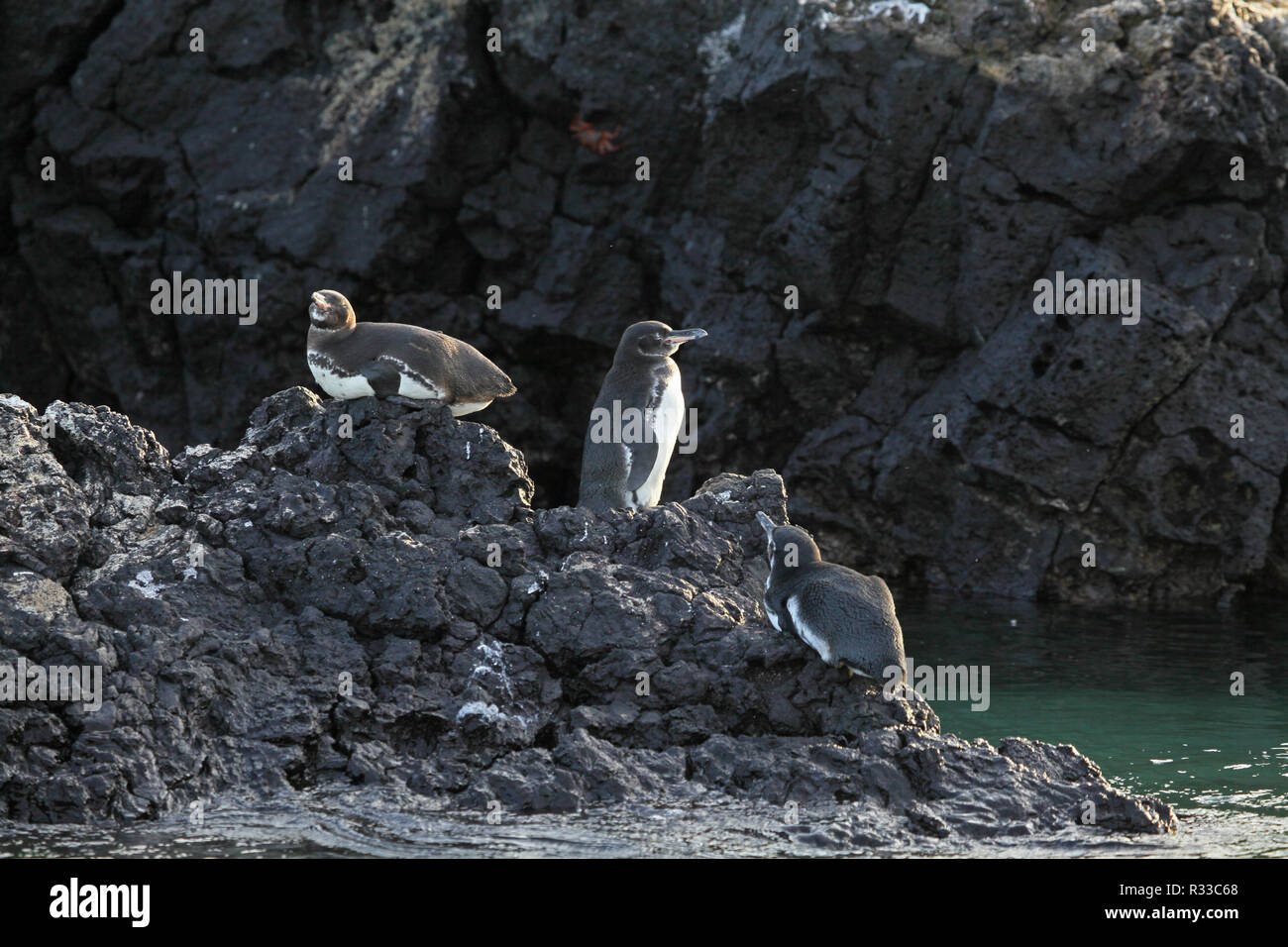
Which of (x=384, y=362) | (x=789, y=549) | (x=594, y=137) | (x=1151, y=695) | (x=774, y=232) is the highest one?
(x=594, y=137)

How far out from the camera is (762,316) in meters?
17.4

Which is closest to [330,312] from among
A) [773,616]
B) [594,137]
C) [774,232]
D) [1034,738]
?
[773,616]

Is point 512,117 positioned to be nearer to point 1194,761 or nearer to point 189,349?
point 189,349

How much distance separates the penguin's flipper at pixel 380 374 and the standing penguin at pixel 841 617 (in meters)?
2.39

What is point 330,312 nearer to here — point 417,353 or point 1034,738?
point 417,353

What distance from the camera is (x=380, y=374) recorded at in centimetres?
845

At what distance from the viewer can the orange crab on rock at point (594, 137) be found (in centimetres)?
1809

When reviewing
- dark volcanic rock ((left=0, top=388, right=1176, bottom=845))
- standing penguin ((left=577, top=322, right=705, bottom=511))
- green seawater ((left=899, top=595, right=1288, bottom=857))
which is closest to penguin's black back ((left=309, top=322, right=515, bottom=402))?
dark volcanic rock ((left=0, top=388, right=1176, bottom=845))

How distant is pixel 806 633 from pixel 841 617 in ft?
0.72

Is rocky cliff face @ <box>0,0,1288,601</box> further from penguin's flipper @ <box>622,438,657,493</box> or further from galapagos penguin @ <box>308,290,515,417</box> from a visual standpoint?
galapagos penguin @ <box>308,290,515,417</box>

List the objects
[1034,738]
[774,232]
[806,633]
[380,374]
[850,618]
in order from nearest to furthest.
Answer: [850,618] < [806,633] < [380,374] < [1034,738] < [774,232]

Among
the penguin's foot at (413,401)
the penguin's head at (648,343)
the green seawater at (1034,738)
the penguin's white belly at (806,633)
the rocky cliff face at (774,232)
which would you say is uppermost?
the rocky cliff face at (774,232)

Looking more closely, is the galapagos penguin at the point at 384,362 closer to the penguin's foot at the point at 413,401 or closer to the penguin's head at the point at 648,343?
the penguin's foot at the point at 413,401

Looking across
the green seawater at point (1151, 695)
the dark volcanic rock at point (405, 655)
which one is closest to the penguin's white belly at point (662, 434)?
the dark volcanic rock at point (405, 655)
